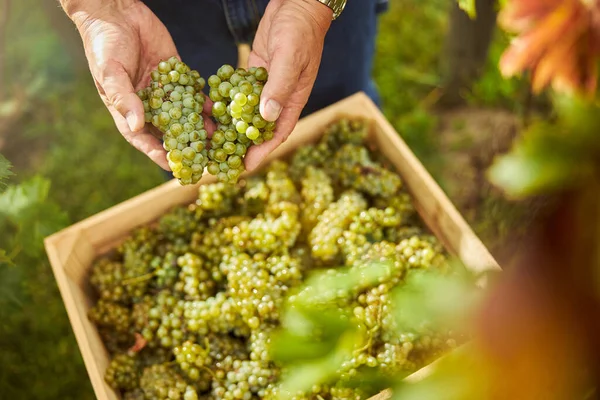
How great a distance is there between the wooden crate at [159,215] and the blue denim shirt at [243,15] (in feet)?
1.03

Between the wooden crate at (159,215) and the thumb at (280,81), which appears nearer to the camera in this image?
the thumb at (280,81)

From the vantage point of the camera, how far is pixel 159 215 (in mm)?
1722

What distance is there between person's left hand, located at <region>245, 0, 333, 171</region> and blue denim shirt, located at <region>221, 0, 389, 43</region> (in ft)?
0.31

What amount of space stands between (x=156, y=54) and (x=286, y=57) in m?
0.41

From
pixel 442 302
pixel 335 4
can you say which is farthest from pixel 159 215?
pixel 442 302

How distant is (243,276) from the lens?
1.45 meters

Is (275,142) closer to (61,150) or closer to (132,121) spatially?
(132,121)

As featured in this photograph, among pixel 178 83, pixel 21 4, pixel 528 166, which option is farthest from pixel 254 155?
pixel 21 4

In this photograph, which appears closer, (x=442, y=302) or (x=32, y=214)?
(x=442, y=302)

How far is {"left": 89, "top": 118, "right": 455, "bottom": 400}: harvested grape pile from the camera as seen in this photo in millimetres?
1373

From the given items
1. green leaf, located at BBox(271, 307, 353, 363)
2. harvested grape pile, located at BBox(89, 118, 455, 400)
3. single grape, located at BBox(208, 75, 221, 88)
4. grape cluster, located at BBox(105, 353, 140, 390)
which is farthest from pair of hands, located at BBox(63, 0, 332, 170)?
green leaf, located at BBox(271, 307, 353, 363)

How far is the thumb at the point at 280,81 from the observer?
1304mm

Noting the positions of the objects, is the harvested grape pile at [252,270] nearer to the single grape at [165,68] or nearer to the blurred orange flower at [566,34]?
the single grape at [165,68]

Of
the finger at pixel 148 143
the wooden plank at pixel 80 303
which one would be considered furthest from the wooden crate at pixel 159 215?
the finger at pixel 148 143
